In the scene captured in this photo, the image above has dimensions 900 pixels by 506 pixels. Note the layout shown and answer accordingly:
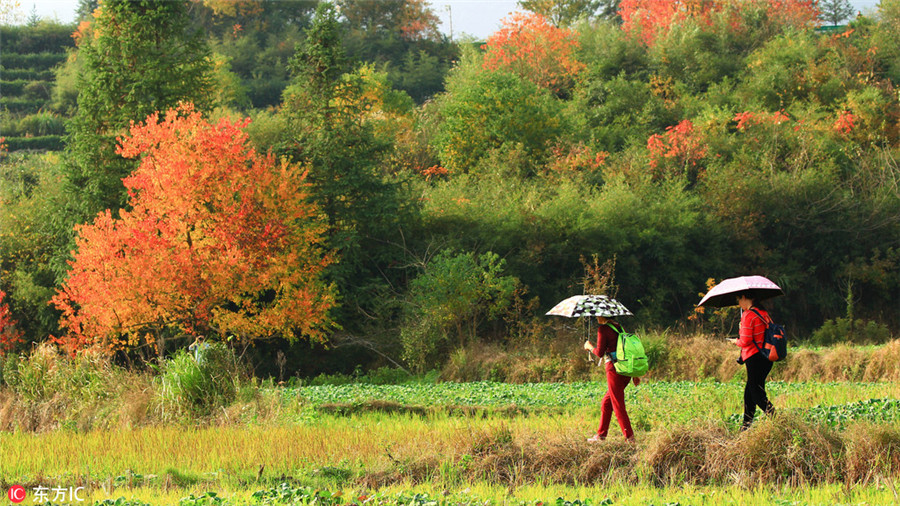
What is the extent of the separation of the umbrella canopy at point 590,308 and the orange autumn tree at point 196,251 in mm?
12072

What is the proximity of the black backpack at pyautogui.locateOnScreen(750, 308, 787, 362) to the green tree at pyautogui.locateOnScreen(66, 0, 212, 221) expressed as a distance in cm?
2021

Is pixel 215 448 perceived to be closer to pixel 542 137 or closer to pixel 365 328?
pixel 365 328

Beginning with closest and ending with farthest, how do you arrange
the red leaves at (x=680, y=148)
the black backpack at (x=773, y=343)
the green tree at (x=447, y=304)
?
the black backpack at (x=773, y=343) < the green tree at (x=447, y=304) < the red leaves at (x=680, y=148)

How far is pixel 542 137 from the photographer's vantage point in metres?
35.2

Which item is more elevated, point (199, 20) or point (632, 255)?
point (199, 20)

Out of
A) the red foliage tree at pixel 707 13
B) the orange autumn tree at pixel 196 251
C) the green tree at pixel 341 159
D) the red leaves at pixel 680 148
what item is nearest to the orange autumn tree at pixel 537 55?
the red foliage tree at pixel 707 13

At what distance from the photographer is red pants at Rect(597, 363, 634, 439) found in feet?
33.5

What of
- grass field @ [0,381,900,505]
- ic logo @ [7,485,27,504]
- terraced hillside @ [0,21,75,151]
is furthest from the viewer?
terraced hillside @ [0,21,75,151]

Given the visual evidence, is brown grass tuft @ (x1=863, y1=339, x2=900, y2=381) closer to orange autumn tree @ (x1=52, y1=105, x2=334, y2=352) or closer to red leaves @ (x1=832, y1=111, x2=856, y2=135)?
orange autumn tree @ (x1=52, y1=105, x2=334, y2=352)

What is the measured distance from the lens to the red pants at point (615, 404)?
33.5ft

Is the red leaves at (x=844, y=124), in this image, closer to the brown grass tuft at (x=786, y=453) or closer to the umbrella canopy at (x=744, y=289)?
the umbrella canopy at (x=744, y=289)

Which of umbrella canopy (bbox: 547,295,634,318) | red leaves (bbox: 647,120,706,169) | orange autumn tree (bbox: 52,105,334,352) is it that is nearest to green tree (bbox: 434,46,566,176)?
red leaves (bbox: 647,120,706,169)

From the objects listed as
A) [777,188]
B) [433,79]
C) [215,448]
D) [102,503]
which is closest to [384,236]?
[777,188]

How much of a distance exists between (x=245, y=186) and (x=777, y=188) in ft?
57.5
